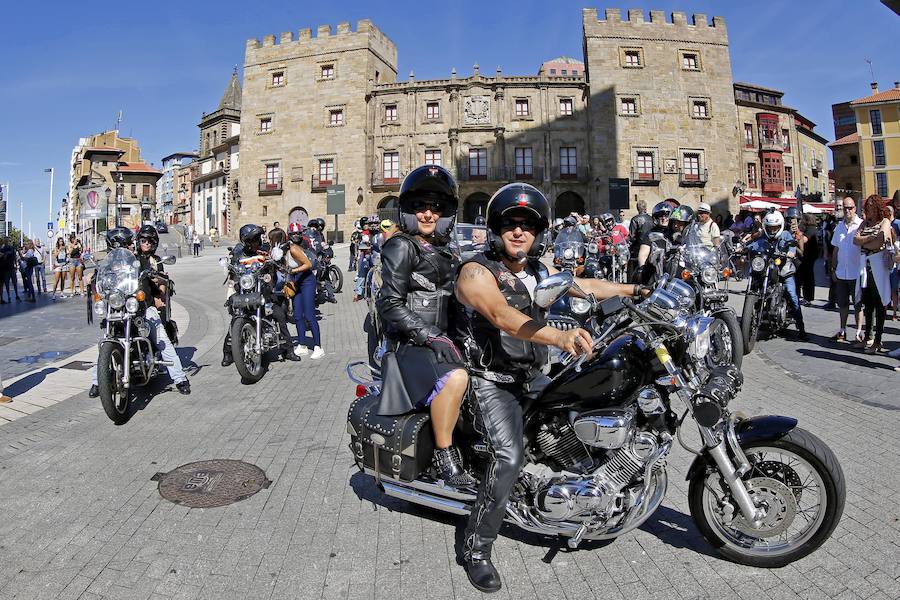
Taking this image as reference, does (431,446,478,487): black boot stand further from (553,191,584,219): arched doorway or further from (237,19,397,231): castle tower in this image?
(553,191,584,219): arched doorway

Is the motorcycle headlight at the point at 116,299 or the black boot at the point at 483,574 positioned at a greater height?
the motorcycle headlight at the point at 116,299

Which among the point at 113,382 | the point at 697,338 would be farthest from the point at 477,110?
the point at 697,338

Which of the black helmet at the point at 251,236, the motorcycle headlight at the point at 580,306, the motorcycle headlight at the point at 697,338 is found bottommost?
the motorcycle headlight at the point at 697,338

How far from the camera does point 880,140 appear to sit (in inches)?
1933

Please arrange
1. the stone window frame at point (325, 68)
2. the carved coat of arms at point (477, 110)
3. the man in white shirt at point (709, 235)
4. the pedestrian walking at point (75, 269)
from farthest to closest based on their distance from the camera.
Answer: the stone window frame at point (325, 68), the carved coat of arms at point (477, 110), the pedestrian walking at point (75, 269), the man in white shirt at point (709, 235)

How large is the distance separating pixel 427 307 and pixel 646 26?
4753 centimetres

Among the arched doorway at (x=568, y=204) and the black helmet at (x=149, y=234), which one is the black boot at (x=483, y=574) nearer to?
the black helmet at (x=149, y=234)

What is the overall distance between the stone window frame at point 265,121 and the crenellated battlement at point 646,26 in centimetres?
2550

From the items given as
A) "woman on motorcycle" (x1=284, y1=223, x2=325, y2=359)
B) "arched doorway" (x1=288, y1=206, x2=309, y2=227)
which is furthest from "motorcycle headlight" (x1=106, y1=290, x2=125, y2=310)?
"arched doorway" (x1=288, y1=206, x2=309, y2=227)

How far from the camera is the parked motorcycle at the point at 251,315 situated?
6.62 meters

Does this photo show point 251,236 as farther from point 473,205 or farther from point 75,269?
point 473,205

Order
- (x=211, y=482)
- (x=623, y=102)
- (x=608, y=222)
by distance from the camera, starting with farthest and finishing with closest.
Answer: (x=623, y=102), (x=608, y=222), (x=211, y=482)

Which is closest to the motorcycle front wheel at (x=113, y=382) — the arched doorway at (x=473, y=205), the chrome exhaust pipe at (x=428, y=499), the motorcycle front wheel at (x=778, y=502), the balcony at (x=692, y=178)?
the chrome exhaust pipe at (x=428, y=499)

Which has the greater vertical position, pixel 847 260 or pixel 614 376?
pixel 847 260
